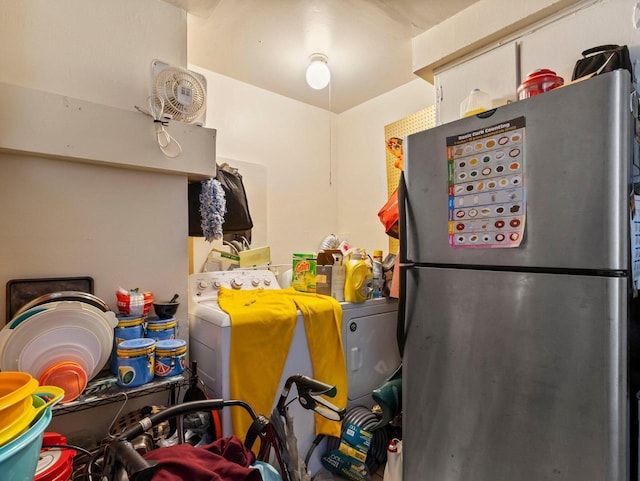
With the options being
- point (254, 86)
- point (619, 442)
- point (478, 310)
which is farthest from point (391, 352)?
point (254, 86)

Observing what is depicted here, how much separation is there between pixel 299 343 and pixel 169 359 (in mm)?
602

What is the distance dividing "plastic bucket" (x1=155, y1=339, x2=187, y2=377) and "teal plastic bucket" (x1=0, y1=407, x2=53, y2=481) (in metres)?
0.57

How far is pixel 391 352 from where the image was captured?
84.4 inches

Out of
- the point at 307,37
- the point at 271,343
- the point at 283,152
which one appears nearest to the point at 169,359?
the point at 271,343

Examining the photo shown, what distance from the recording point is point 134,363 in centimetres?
125

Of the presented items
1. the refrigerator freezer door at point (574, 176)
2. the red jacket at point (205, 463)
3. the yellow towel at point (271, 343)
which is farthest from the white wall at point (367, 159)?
the red jacket at point (205, 463)

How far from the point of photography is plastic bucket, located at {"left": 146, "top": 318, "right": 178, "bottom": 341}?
1.43 metres

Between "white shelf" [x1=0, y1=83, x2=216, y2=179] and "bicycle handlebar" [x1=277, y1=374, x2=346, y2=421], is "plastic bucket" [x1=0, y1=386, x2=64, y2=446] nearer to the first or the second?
"bicycle handlebar" [x1=277, y1=374, x2=346, y2=421]

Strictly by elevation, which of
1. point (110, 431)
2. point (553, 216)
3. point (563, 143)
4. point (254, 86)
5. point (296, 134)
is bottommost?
point (110, 431)

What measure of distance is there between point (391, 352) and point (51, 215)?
1.86 m

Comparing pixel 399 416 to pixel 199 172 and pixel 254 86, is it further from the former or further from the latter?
pixel 254 86

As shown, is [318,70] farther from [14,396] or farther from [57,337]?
[14,396]

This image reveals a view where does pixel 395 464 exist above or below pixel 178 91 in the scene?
below

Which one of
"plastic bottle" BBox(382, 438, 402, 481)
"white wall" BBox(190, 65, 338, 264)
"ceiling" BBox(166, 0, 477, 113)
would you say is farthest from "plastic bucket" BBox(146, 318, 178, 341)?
"ceiling" BBox(166, 0, 477, 113)
